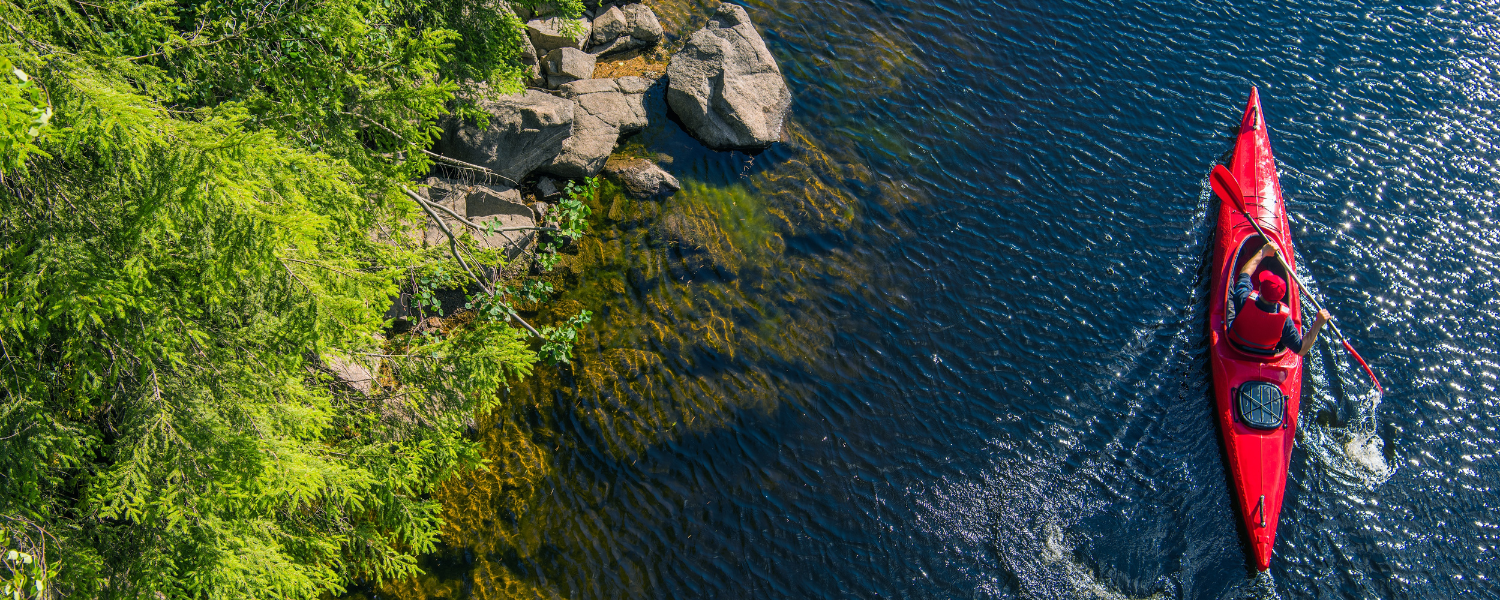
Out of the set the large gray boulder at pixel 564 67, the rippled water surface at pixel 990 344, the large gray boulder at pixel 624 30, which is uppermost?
the large gray boulder at pixel 624 30

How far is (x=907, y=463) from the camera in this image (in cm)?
1078

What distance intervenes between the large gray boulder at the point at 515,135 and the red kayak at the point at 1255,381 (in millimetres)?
11112

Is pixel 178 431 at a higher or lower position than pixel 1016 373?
higher

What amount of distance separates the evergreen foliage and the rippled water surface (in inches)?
108

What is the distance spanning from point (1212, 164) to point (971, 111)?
4.81 m

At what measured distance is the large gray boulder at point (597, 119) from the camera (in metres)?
12.5

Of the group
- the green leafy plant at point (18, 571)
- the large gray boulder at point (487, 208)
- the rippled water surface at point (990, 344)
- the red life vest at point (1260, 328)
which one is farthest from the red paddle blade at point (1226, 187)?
the green leafy plant at point (18, 571)

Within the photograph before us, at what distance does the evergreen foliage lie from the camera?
5297 millimetres

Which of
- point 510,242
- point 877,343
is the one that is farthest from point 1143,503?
point 510,242

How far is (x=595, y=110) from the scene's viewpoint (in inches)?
518

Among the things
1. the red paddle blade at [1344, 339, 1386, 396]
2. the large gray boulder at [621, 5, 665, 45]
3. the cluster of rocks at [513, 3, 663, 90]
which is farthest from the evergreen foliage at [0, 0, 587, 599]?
the red paddle blade at [1344, 339, 1386, 396]

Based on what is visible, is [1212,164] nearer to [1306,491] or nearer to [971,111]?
[971,111]

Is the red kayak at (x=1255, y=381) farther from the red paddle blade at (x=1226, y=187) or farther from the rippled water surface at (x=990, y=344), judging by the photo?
the rippled water surface at (x=990, y=344)

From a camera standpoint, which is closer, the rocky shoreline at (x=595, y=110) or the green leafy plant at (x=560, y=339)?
the green leafy plant at (x=560, y=339)
